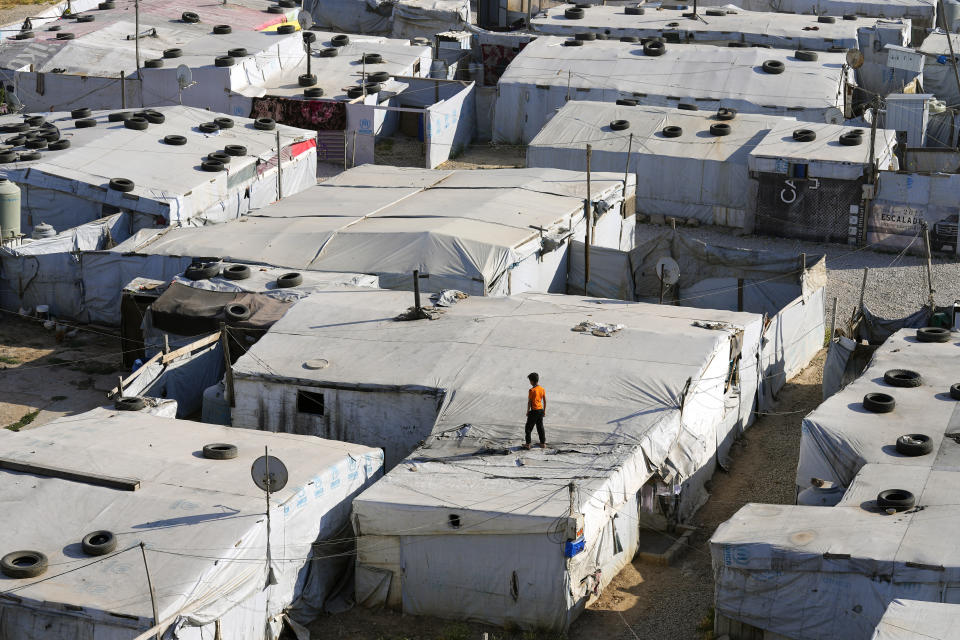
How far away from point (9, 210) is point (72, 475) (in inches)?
651

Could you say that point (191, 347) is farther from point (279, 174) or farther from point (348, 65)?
point (348, 65)

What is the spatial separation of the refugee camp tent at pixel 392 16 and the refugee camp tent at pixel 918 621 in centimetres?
5002

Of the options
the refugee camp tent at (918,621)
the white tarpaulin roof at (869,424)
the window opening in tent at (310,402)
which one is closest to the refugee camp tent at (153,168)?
the window opening in tent at (310,402)

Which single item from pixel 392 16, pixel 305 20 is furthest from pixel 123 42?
pixel 392 16

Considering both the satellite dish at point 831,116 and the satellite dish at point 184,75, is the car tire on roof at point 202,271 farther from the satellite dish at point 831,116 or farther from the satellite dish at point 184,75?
the satellite dish at point 831,116

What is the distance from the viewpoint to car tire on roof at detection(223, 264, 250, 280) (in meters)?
31.6

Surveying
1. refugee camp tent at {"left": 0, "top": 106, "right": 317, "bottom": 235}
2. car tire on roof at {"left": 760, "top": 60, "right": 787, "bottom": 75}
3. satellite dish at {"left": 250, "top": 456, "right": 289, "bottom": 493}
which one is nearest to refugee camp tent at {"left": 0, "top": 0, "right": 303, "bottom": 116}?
refugee camp tent at {"left": 0, "top": 106, "right": 317, "bottom": 235}

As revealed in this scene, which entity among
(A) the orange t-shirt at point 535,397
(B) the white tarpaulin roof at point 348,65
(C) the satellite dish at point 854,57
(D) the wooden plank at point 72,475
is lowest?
(D) the wooden plank at point 72,475

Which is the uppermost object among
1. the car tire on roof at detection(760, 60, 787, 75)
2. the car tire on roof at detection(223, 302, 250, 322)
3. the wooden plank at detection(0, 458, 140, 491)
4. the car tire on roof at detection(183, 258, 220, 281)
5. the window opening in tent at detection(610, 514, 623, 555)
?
the car tire on roof at detection(760, 60, 787, 75)

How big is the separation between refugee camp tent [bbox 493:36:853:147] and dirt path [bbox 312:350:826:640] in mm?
24334

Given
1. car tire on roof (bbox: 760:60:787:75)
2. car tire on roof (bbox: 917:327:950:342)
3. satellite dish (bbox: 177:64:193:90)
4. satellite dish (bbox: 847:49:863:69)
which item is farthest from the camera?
car tire on roof (bbox: 760:60:787:75)

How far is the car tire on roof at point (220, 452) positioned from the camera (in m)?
23.4

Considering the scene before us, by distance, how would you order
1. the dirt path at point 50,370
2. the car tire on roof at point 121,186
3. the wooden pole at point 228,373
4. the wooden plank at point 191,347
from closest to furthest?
the wooden pole at point 228,373, the wooden plank at point 191,347, the dirt path at point 50,370, the car tire on roof at point 121,186

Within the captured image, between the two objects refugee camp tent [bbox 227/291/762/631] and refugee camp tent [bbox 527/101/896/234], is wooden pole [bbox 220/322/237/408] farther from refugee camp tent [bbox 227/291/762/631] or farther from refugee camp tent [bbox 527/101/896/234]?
refugee camp tent [bbox 527/101/896/234]
